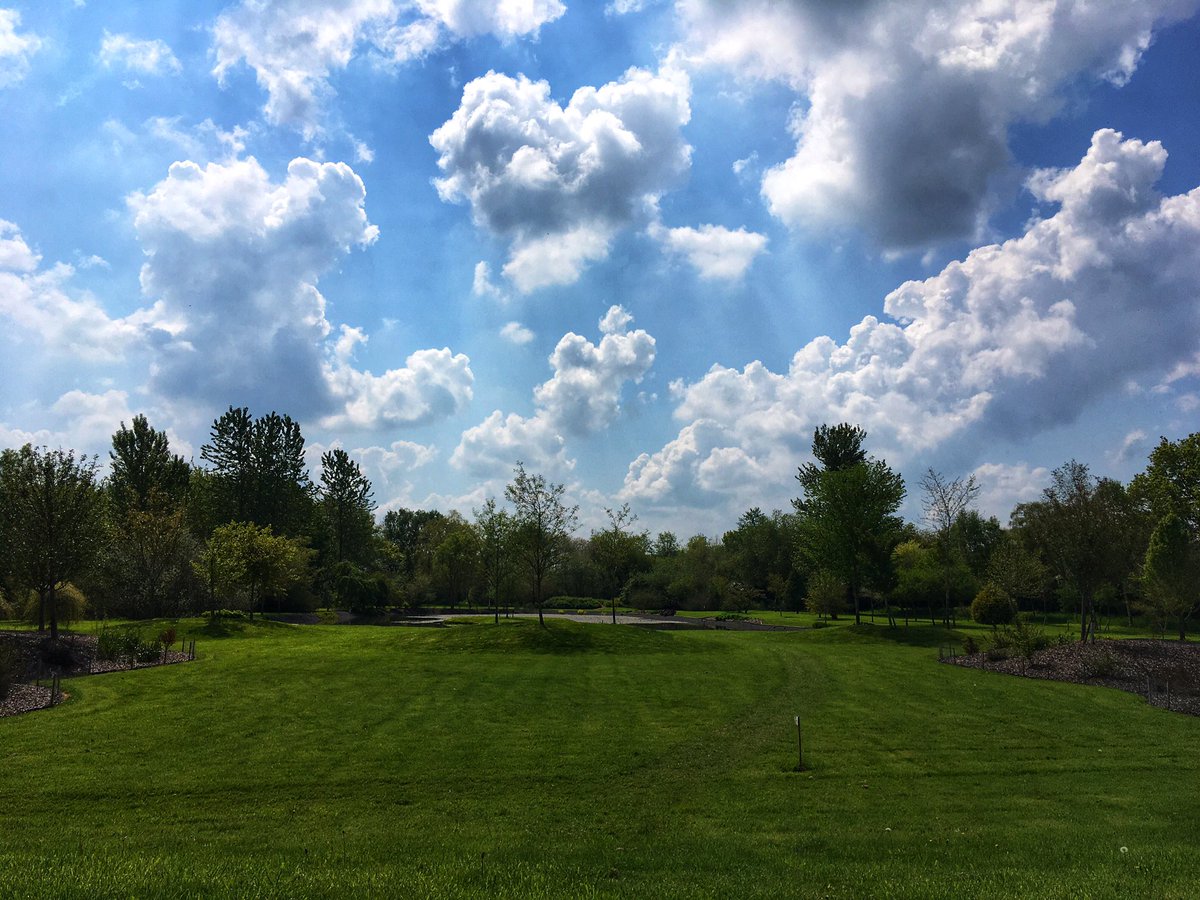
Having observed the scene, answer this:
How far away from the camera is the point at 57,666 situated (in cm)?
2566

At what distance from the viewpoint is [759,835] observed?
10.8 metres

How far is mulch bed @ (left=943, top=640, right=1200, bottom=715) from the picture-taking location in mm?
24000

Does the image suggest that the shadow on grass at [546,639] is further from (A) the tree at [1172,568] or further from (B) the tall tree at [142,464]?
(B) the tall tree at [142,464]

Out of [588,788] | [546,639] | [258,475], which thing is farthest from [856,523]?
[258,475]

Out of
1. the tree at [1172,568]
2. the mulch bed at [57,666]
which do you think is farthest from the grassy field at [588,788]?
Result: the tree at [1172,568]

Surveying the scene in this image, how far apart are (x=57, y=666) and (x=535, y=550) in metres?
24.6

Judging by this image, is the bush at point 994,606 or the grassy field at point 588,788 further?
the bush at point 994,606

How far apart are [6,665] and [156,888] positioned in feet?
60.8

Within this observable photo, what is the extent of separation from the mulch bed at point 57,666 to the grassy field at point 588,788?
102cm

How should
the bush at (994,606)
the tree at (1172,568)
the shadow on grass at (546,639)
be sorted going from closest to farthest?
the shadow on grass at (546,639) → the tree at (1172,568) → the bush at (994,606)

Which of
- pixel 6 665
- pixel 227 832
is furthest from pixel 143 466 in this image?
pixel 227 832

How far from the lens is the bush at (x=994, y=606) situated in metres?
48.3

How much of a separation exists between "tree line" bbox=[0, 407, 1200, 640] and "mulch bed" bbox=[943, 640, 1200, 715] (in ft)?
12.1

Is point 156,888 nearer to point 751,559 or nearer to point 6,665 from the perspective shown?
point 6,665
